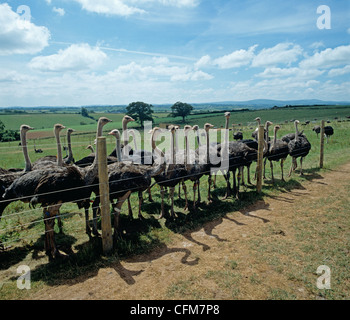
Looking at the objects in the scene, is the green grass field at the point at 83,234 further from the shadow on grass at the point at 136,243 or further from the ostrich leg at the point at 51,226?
the ostrich leg at the point at 51,226

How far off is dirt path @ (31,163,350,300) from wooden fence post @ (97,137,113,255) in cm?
54

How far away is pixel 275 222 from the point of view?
6.50 metres

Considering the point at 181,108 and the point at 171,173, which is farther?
the point at 181,108

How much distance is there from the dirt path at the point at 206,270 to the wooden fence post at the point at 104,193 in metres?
0.54

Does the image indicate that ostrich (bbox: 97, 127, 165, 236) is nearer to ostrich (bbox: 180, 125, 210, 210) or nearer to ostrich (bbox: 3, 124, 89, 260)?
ostrich (bbox: 3, 124, 89, 260)

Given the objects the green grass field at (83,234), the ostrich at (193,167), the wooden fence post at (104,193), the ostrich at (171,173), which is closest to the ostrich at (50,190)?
the green grass field at (83,234)

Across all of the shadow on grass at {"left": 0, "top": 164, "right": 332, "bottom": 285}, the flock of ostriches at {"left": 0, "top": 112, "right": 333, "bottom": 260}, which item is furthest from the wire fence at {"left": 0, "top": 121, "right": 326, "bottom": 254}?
the shadow on grass at {"left": 0, "top": 164, "right": 332, "bottom": 285}

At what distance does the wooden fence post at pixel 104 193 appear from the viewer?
491cm

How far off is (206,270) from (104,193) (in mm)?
2358

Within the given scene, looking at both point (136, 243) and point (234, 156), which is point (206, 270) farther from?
point (234, 156)

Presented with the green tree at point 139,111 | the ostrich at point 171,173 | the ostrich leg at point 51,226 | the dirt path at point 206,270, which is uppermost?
the green tree at point 139,111

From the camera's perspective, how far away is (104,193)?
5.02 meters

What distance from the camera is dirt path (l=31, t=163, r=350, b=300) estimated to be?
4004 millimetres

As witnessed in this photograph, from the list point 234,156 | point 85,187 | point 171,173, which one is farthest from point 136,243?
point 234,156
